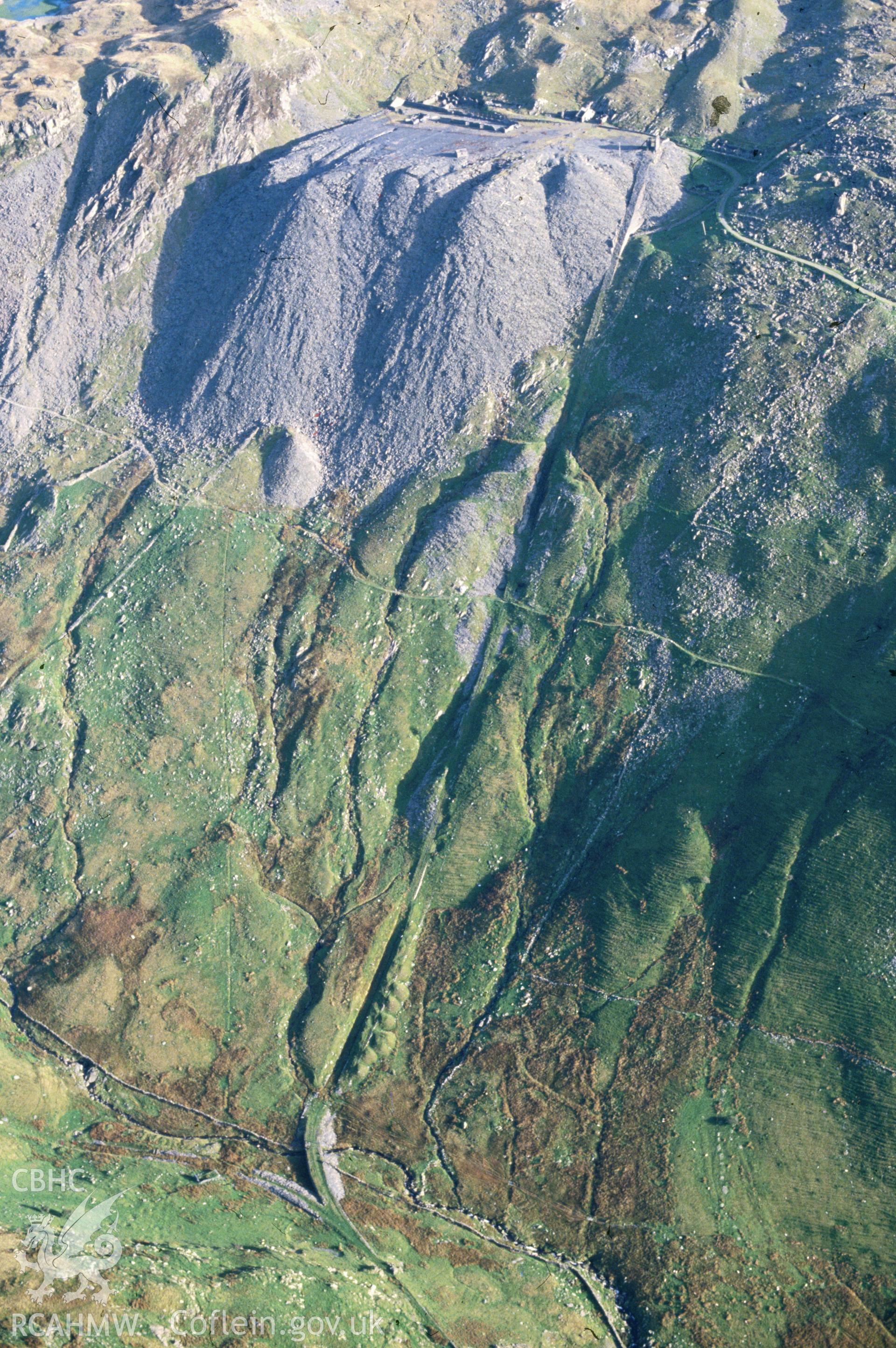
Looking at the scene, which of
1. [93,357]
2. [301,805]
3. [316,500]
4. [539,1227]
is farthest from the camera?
[93,357]

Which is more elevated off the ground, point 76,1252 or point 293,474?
point 293,474

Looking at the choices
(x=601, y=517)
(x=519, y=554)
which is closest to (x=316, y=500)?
(x=519, y=554)

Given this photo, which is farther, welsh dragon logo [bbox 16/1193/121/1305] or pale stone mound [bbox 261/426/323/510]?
pale stone mound [bbox 261/426/323/510]

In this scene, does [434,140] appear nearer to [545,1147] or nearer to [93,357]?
[93,357]

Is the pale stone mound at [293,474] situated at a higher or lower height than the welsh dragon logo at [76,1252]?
higher

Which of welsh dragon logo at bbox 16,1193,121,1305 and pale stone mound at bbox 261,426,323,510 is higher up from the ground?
pale stone mound at bbox 261,426,323,510

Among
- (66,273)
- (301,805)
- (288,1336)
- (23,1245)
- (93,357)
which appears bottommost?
(288,1336)

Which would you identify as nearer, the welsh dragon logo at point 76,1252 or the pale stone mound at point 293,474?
the welsh dragon logo at point 76,1252

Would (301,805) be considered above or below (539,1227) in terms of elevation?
above
